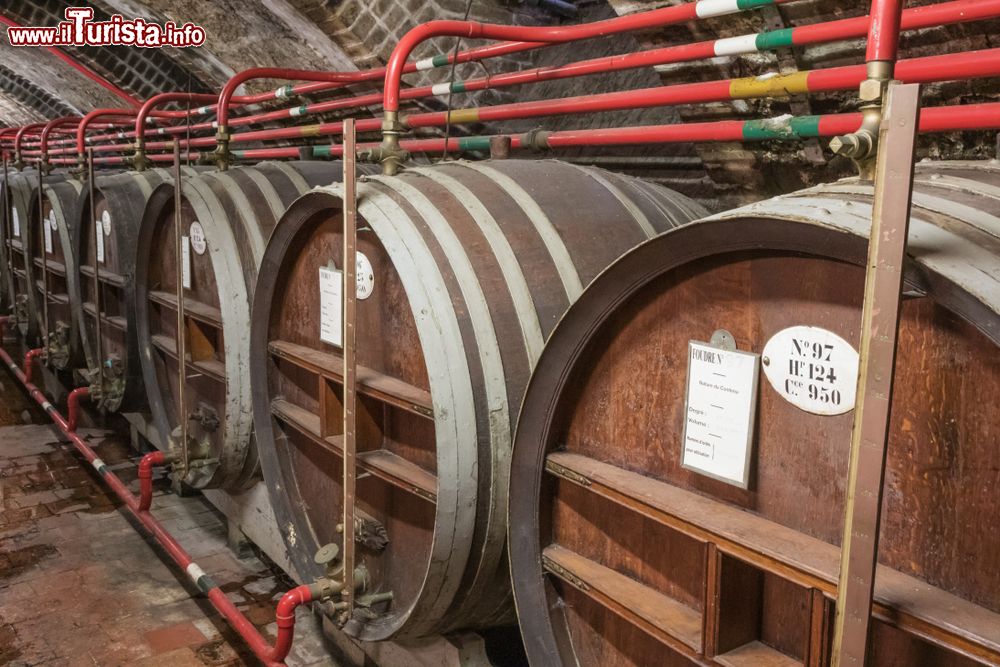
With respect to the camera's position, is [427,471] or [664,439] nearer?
[664,439]

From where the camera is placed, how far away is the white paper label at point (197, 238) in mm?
3410

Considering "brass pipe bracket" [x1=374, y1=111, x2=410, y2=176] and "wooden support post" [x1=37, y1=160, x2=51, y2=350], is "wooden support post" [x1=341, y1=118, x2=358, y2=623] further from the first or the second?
"wooden support post" [x1=37, y1=160, x2=51, y2=350]

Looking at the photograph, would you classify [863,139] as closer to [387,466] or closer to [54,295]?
[387,466]

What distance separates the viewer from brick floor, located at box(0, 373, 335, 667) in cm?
326

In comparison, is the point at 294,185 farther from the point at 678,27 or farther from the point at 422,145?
the point at 678,27

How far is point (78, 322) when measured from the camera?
17.5 feet

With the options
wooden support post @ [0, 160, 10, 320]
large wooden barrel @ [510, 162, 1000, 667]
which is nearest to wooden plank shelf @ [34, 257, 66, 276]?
wooden support post @ [0, 160, 10, 320]

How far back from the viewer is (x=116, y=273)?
14.3ft

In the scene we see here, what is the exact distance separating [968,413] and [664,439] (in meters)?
0.53

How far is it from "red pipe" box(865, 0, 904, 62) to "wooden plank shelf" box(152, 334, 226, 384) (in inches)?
112

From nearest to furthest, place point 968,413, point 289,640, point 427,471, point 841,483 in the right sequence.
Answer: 1. point 968,413
2. point 841,483
3. point 427,471
4. point 289,640

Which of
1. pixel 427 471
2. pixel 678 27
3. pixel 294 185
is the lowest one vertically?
pixel 427 471

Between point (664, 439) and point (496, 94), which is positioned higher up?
point (496, 94)

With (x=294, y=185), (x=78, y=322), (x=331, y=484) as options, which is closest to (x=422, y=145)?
(x=294, y=185)
